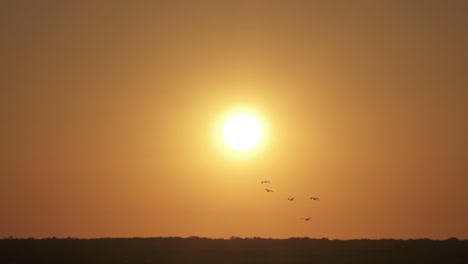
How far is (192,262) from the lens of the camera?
78.9 metres

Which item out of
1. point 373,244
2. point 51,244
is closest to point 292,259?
point 373,244

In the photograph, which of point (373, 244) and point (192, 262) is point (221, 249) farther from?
point (373, 244)

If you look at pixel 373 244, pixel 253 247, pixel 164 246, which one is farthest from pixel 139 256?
pixel 373 244

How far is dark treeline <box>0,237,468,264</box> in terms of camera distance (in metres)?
80.1

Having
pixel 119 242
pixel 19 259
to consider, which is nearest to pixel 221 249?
pixel 119 242

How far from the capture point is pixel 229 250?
272 ft

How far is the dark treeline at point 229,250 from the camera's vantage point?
80062 mm

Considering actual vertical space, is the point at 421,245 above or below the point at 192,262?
above

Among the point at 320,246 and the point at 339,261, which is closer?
the point at 339,261

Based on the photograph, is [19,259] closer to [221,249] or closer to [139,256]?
[139,256]

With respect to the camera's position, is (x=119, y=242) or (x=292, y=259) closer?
(x=292, y=259)

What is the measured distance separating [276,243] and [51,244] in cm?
1692

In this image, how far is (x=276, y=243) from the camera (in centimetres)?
8650

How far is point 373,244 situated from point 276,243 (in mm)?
7442
